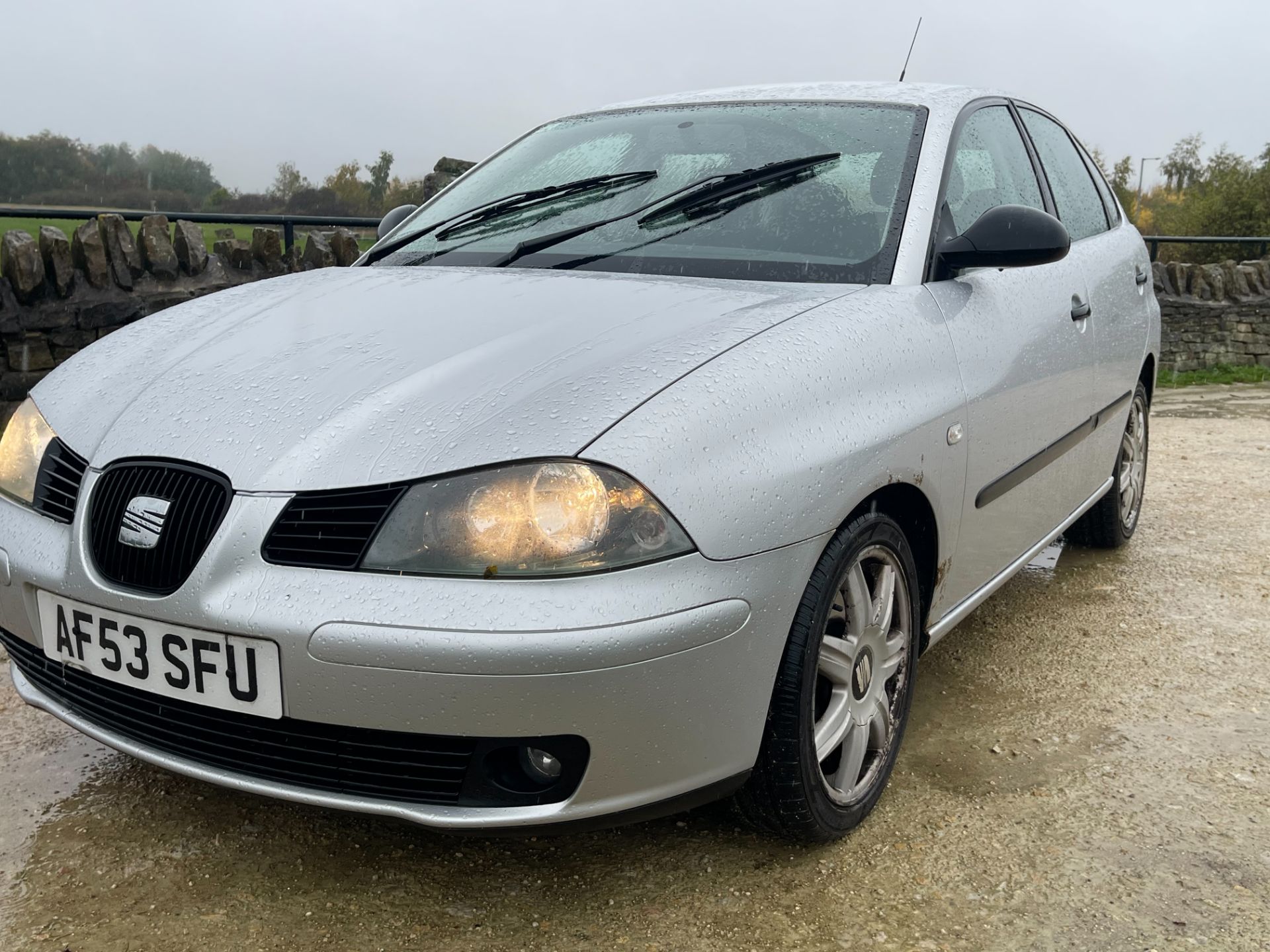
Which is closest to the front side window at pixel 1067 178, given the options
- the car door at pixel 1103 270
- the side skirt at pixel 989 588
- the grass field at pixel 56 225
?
the car door at pixel 1103 270

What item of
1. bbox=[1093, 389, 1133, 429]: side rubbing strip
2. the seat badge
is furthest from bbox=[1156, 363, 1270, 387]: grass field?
the seat badge

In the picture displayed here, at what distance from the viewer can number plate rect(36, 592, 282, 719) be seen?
5.57ft

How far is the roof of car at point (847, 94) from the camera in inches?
113

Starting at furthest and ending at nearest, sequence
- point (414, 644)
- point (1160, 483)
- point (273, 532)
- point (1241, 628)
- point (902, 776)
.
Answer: point (1160, 483), point (1241, 628), point (902, 776), point (273, 532), point (414, 644)

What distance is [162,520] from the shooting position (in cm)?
180

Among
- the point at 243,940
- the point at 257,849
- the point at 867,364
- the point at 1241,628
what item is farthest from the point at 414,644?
the point at 1241,628

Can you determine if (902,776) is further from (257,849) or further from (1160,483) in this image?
(1160,483)

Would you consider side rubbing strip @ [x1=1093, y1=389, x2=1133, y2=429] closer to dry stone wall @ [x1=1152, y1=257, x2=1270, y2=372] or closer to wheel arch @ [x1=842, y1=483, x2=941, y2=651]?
wheel arch @ [x1=842, y1=483, x2=941, y2=651]

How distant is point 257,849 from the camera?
7.04 ft

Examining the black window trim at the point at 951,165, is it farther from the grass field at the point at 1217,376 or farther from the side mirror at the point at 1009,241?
the grass field at the point at 1217,376

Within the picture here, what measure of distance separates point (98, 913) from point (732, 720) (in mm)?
1140

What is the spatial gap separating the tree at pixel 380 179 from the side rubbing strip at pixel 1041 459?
278 inches

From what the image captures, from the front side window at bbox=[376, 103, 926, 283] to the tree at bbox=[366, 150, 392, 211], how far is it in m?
6.67

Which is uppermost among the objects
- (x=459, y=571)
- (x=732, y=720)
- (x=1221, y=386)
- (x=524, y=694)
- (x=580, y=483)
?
(x=580, y=483)
